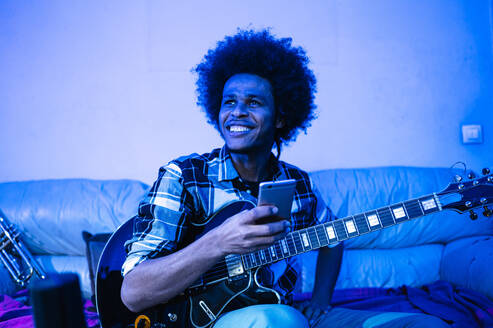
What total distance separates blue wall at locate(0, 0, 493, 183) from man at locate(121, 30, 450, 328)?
0.71 meters

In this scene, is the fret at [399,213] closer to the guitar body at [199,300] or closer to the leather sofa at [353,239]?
the guitar body at [199,300]

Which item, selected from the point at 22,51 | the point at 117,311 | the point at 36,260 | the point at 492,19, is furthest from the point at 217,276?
the point at 492,19

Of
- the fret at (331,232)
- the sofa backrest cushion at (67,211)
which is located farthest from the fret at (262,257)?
the sofa backrest cushion at (67,211)

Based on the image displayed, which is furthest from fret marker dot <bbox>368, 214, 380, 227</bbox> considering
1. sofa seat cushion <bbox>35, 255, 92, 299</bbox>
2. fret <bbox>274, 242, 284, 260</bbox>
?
sofa seat cushion <bbox>35, 255, 92, 299</bbox>

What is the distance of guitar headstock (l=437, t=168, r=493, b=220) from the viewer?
120 cm

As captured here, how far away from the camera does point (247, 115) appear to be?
1.39 metres

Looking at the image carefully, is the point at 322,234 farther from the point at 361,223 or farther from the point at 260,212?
the point at 260,212

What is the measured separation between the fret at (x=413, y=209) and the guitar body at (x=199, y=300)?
520 millimetres

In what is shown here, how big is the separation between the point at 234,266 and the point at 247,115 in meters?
0.56

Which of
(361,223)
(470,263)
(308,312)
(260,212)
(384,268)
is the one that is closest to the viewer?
(260,212)

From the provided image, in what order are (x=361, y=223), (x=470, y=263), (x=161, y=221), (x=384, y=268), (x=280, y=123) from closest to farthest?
(x=161, y=221) → (x=361, y=223) → (x=280, y=123) → (x=470, y=263) → (x=384, y=268)

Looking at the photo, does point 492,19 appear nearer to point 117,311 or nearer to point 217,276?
point 217,276

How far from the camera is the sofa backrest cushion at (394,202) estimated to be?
6.94 feet

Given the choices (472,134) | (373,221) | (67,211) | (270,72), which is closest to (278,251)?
(373,221)
